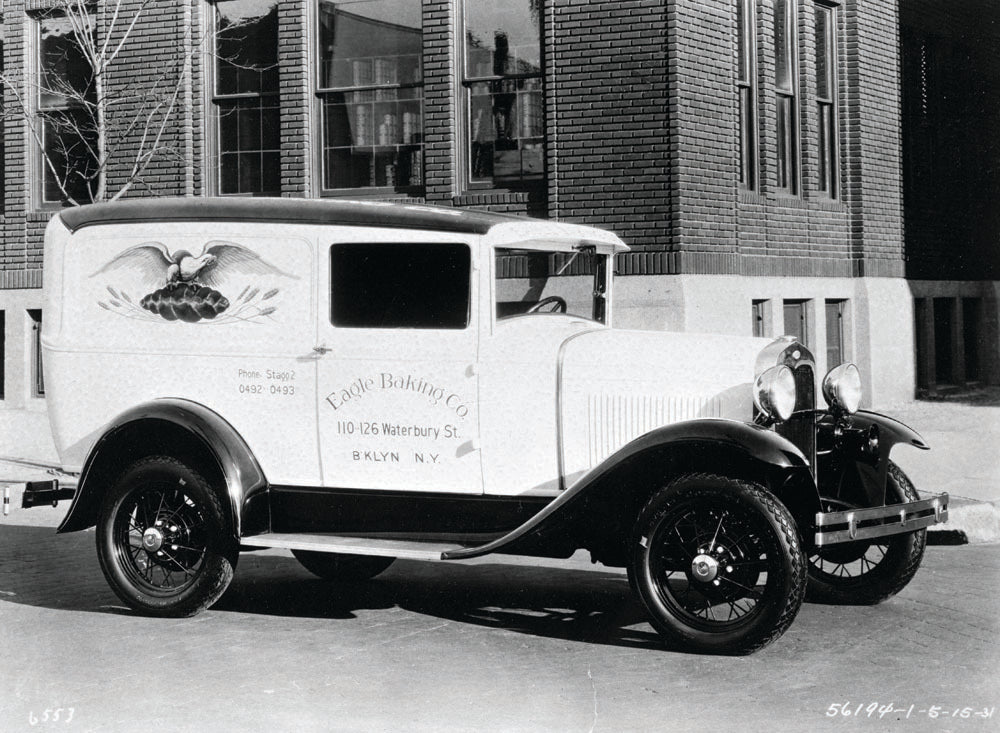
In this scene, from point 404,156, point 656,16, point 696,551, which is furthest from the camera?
point 404,156

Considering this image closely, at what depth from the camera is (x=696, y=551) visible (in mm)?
6094

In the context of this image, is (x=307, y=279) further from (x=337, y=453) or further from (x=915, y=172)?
(x=915, y=172)

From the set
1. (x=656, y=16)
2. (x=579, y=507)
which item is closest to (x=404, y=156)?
(x=656, y=16)

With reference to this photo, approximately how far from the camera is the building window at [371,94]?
49.8ft

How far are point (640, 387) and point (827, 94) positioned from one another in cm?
1138

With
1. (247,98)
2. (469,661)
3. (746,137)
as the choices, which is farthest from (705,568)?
(247,98)

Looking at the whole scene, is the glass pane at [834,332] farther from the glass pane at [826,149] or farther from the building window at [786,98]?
the building window at [786,98]

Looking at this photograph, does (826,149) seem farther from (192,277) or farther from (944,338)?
(192,277)

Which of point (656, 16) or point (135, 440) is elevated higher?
point (656, 16)

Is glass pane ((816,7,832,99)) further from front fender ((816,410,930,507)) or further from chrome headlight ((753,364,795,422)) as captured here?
chrome headlight ((753,364,795,422))

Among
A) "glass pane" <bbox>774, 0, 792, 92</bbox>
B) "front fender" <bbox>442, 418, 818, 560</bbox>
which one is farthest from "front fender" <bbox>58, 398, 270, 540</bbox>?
"glass pane" <bbox>774, 0, 792, 92</bbox>

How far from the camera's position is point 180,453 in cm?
722

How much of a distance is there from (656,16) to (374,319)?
7914 millimetres

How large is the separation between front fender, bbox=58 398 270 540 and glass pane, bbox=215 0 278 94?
9.28 metres
